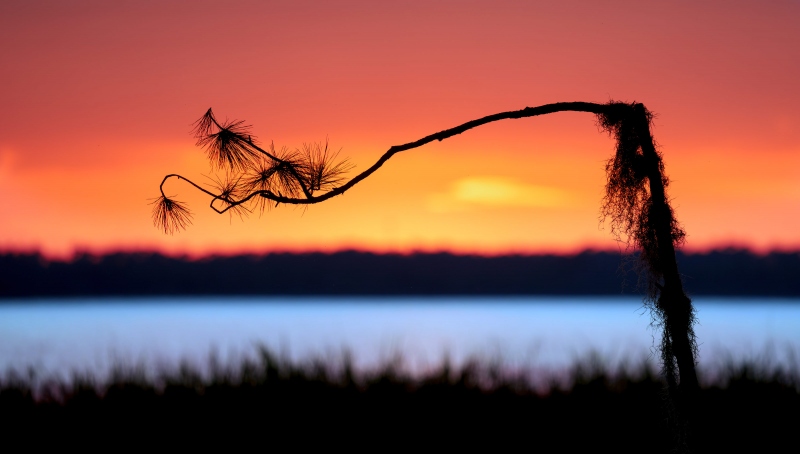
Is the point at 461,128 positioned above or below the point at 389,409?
above

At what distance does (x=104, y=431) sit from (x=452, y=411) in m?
2.18

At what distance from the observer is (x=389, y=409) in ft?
16.6

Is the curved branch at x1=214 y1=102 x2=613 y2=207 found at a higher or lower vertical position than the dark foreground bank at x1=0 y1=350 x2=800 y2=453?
higher

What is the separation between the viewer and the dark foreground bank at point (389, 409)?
466 cm

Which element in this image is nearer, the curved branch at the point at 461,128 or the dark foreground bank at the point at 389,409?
the curved branch at the point at 461,128

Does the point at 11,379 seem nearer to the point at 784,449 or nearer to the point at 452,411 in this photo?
the point at 452,411

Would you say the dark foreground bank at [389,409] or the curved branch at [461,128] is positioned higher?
the curved branch at [461,128]

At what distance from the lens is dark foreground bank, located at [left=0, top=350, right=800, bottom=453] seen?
4656mm

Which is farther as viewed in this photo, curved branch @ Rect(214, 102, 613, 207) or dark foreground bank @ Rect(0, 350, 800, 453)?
dark foreground bank @ Rect(0, 350, 800, 453)

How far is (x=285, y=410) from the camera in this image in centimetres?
503

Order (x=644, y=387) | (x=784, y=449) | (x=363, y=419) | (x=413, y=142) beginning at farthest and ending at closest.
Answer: (x=644, y=387), (x=363, y=419), (x=784, y=449), (x=413, y=142)

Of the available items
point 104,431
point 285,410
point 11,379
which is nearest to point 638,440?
point 285,410

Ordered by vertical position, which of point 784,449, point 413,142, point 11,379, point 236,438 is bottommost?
point 784,449

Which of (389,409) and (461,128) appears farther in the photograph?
(389,409)
